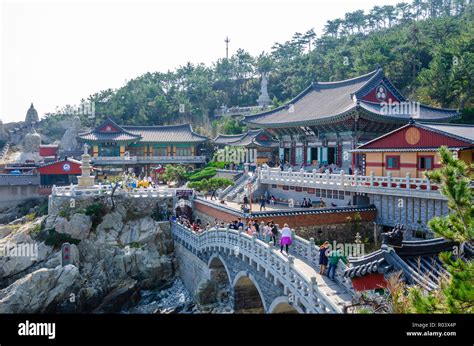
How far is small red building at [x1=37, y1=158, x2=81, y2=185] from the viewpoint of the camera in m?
43.3

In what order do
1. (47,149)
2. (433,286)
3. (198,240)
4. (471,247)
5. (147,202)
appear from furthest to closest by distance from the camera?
(47,149) < (147,202) < (198,240) < (471,247) < (433,286)

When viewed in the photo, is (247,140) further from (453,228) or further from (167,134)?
(453,228)

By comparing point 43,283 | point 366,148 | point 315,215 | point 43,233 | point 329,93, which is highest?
point 329,93

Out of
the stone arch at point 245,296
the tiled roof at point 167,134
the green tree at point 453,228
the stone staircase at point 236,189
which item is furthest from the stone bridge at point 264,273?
the tiled roof at point 167,134

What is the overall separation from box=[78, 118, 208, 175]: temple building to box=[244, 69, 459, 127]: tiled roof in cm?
1824

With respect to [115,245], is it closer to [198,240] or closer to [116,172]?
[198,240]

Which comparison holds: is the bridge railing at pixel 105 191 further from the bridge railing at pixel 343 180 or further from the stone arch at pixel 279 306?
the stone arch at pixel 279 306

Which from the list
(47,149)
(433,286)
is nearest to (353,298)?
(433,286)

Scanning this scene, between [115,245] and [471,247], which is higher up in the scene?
[471,247]

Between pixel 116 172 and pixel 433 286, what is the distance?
153 ft

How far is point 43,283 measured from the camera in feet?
83.4

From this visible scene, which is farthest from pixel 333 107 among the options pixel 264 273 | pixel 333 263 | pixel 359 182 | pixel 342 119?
pixel 333 263

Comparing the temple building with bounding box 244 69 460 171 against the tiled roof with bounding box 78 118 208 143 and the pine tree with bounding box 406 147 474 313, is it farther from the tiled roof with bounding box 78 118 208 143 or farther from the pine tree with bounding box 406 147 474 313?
the pine tree with bounding box 406 147 474 313

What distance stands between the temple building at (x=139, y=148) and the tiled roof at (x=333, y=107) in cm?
1824
